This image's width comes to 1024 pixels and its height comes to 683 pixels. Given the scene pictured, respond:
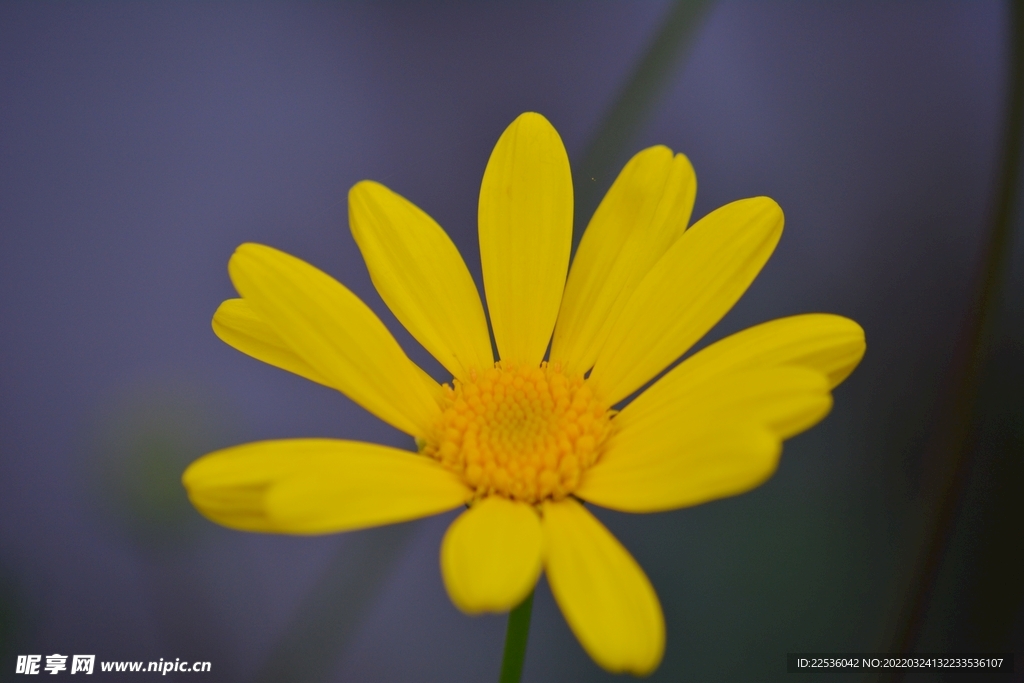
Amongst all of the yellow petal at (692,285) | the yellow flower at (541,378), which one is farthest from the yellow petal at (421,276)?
the yellow petal at (692,285)

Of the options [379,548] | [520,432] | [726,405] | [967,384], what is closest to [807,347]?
[726,405]

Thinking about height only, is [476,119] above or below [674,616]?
above

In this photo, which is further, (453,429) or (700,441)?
(453,429)

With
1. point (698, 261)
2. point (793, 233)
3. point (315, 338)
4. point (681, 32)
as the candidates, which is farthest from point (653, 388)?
point (793, 233)

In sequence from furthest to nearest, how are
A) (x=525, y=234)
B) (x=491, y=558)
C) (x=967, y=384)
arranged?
1. (x=967, y=384)
2. (x=525, y=234)
3. (x=491, y=558)

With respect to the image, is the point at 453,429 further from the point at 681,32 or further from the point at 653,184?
the point at 681,32

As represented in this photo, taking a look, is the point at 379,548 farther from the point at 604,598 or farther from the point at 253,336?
the point at 604,598

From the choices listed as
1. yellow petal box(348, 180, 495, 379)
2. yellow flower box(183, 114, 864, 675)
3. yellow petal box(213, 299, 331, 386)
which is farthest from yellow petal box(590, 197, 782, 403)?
yellow petal box(213, 299, 331, 386)
